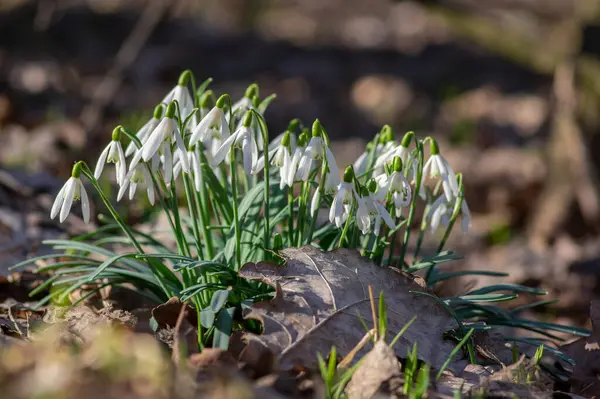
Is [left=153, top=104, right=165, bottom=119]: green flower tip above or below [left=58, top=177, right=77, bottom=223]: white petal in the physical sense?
above

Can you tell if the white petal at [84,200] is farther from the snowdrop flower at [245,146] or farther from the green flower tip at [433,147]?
the green flower tip at [433,147]

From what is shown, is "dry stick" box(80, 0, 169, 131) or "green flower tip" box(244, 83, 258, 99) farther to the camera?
"dry stick" box(80, 0, 169, 131)

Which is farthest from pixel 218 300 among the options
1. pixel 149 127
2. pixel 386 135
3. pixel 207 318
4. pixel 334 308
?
pixel 386 135

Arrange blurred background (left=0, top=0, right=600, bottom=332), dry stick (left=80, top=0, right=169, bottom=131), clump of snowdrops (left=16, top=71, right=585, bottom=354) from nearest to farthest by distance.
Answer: clump of snowdrops (left=16, top=71, right=585, bottom=354), blurred background (left=0, top=0, right=600, bottom=332), dry stick (left=80, top=0, right=169, bottom=131)

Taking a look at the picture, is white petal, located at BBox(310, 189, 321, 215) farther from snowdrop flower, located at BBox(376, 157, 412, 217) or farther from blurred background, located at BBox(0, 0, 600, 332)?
blurred background, located at BBox(0, 0, 600, 332)

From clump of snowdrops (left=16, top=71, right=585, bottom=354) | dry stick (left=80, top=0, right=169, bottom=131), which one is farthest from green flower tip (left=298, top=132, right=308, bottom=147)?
dry stick (left=80, top=0, right=169, bottom=131)
